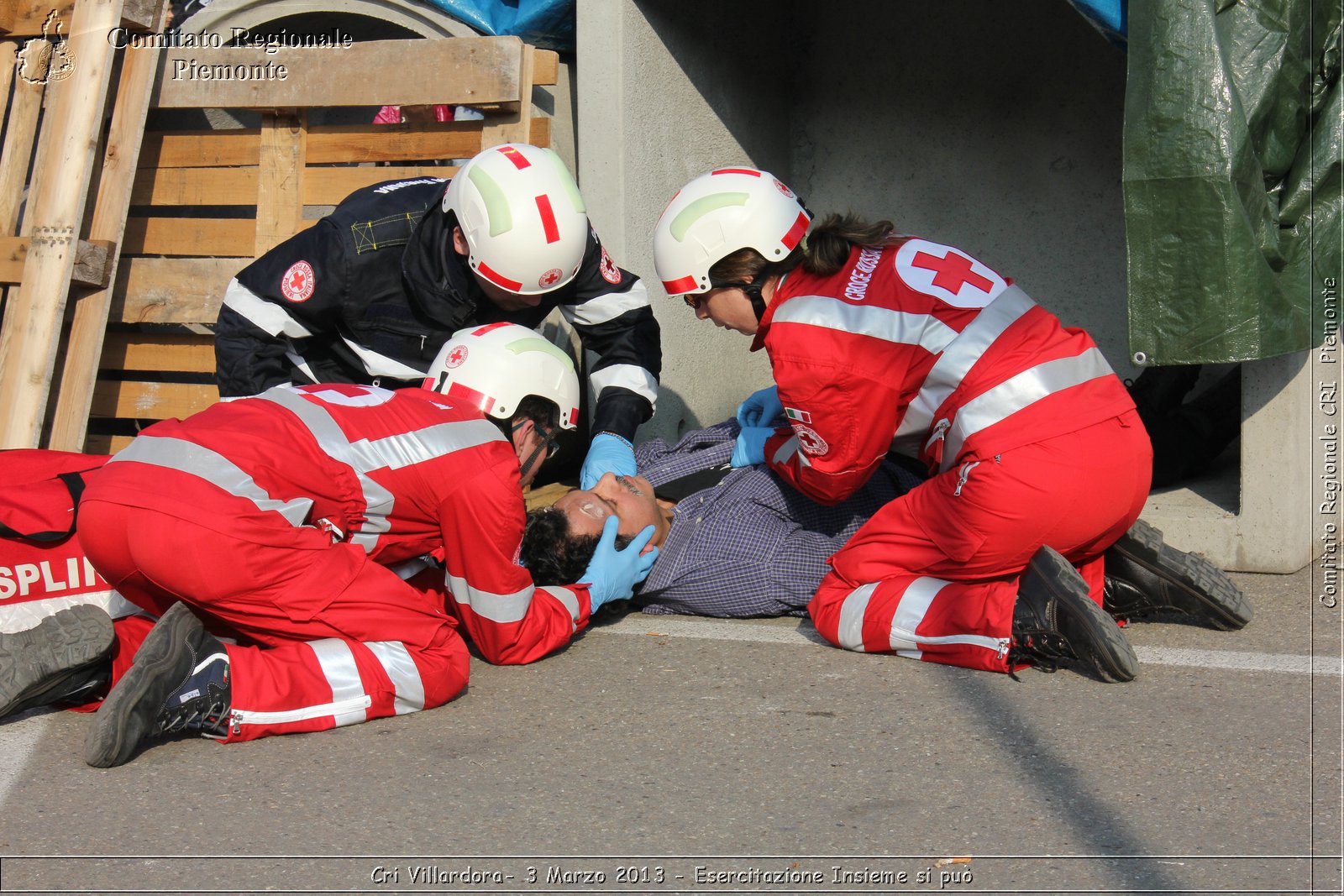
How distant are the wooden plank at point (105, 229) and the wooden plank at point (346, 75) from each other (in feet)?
0.50

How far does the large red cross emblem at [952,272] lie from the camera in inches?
135

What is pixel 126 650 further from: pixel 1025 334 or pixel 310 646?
pixel 1025 334

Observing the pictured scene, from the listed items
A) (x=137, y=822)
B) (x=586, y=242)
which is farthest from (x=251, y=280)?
(x=137, y=822)

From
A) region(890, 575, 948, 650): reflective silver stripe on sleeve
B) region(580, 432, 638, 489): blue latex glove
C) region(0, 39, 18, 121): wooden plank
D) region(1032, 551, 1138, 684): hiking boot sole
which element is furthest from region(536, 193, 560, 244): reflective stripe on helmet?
region(0, 39, 18, 121): wooden plank

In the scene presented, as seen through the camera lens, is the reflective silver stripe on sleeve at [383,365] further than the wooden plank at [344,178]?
No

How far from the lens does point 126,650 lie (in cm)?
316

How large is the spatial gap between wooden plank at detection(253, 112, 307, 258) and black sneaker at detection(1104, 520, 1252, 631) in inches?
150

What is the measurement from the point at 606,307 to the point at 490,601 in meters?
1.57

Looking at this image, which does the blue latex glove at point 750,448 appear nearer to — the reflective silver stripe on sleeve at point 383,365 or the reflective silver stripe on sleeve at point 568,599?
the reflective silver stripe on sleeve at point 568,599

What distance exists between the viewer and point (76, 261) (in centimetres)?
531

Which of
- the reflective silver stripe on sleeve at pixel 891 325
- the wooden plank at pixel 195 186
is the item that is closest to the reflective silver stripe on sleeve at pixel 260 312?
the wooden plank at pixel 195 186

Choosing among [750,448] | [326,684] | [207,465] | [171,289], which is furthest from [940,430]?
[171,289]

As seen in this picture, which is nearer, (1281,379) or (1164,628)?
(1164,628)

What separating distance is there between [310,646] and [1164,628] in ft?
7.99
